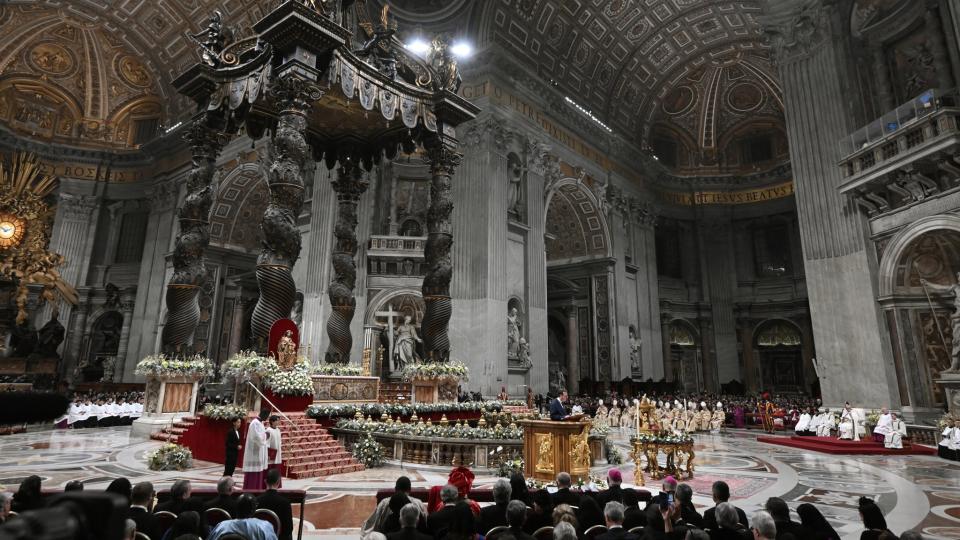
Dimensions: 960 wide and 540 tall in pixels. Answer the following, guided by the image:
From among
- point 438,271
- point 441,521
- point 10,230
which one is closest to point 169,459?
point 438,271

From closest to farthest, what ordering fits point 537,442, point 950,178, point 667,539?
point 667,539 → point 537,442 → point 950,178

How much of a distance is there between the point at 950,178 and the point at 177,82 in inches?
655

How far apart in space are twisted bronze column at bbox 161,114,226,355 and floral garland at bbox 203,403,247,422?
251 centimetres

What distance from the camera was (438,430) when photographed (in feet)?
28.8

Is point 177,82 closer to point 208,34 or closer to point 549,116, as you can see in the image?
point 208,34

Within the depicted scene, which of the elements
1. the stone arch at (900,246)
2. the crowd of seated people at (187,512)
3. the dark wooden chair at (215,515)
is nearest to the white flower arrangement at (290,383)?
→ the crowd of seated people at (187,512)

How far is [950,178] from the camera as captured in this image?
1141 centimetres

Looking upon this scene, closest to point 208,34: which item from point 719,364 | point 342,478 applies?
point 342,478

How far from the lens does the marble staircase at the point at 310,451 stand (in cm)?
764

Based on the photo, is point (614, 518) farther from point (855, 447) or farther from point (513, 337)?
point (513, 337)

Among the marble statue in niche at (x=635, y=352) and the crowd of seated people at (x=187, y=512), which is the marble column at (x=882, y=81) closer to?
the marble statue in niche at (x=635, y=352)

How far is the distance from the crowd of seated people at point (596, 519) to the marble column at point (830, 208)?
39.0 feet

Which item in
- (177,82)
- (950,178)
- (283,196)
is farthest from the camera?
(950,178)

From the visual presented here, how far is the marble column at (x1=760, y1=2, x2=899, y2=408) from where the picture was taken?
42.1 ft
